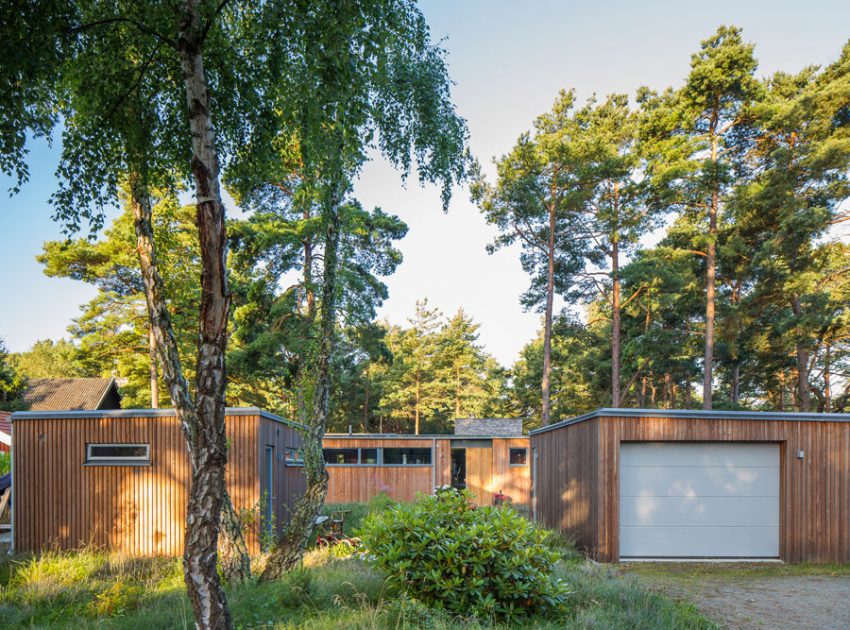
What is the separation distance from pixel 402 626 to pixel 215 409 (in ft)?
6.75

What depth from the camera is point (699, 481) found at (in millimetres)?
10617

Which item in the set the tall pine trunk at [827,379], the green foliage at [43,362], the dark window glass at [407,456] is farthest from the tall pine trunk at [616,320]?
the green foliage at [43,362]

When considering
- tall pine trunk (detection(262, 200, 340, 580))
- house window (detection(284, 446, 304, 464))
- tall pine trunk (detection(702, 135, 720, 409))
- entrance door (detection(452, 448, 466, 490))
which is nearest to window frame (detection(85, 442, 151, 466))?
house window (detection(284, 446, 304, 464))

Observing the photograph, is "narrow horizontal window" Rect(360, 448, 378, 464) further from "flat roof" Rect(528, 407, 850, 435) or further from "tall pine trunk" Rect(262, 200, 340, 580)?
"tall pine trunk" Rect(262, 200, 340, 580)

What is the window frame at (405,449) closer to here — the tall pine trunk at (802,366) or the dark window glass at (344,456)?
the dark window glass at (344,456)

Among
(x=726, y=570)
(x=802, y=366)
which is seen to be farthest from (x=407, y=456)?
(x=726, y=570)

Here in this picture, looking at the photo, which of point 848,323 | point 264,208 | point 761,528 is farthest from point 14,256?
point 848,323

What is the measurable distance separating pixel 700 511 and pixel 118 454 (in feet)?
32.2

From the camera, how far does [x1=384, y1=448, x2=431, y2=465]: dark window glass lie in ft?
69.3

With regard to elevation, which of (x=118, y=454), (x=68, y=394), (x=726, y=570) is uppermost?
(x=118, y=454)

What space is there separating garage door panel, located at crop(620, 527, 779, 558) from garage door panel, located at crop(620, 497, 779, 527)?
10 centimetres

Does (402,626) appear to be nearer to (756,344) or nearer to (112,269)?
(756,344)

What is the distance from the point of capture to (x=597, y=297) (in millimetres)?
23562

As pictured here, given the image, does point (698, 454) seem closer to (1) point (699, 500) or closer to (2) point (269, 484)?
(1) point (699, 500)
